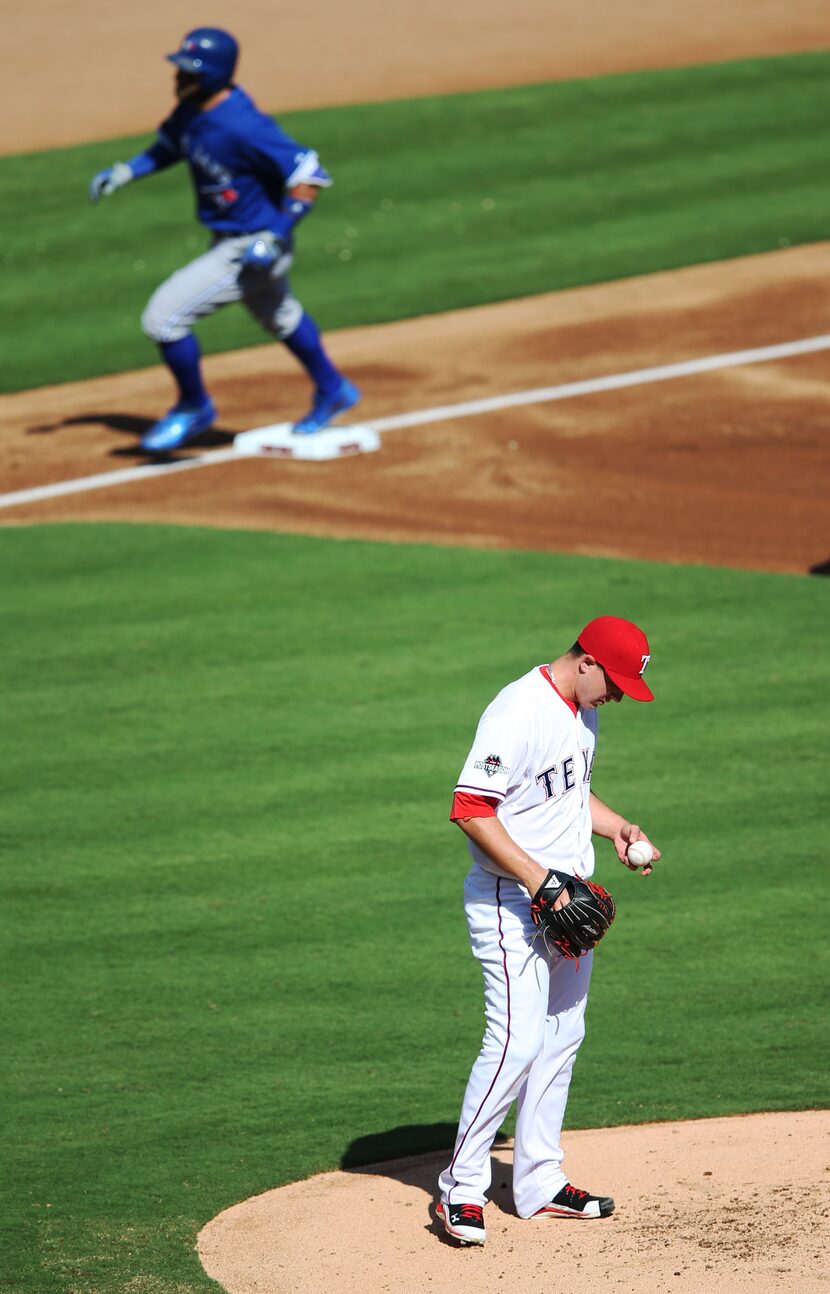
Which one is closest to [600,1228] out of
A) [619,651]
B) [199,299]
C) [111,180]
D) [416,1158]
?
[416,1158]

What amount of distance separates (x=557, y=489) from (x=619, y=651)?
6.72m

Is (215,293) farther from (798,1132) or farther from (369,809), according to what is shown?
(798,1132)

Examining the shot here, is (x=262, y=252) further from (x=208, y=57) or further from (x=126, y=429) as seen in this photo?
(x=126, y=429)

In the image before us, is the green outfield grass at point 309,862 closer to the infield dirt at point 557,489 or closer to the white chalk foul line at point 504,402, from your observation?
the infield dirt at point 557,489

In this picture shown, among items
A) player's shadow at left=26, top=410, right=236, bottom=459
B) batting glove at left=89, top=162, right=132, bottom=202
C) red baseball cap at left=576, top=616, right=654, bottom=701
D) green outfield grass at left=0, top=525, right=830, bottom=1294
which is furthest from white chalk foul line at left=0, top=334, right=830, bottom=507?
red baseball cap at left=576, top=616, right=654, bottom=701

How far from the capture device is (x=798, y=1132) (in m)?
5.75

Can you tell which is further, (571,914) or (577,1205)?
(577,1205)

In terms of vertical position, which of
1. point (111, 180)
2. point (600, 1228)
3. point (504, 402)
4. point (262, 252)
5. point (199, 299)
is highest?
point (111, 180)

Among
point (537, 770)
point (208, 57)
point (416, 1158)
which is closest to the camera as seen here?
point (537, 770)

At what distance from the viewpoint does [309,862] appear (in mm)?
7785

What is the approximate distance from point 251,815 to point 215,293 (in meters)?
4.35

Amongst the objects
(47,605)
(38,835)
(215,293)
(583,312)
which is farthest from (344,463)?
(38,835)

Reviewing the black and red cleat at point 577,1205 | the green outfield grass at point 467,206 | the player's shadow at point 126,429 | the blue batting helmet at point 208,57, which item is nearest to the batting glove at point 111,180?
the blue batting helmet at point 208,57

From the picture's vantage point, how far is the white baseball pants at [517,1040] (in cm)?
512
